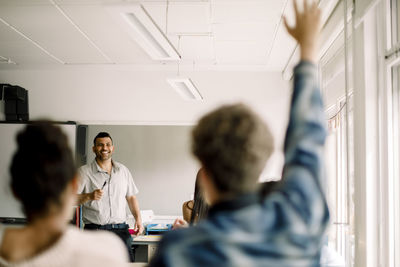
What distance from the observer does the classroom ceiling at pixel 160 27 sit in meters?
4.06

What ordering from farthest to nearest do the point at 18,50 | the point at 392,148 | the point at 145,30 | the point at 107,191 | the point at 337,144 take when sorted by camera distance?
the point at 18,50 → the point at 107,191 → the point at 337,144 → the point at 392,148 → the point at 145,30

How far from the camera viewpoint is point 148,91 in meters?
6.36

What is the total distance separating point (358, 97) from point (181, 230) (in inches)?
103

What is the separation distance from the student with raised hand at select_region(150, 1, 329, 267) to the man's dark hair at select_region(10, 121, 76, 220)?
0.27m

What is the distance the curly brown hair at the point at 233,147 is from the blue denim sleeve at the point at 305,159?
6 cm

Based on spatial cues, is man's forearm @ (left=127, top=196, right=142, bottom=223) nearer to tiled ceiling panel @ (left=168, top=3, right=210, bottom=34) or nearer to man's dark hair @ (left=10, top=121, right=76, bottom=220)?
tiled ceiling panel @ (left=168, top=3, right=210, bottom=34)

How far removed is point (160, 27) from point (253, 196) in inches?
161

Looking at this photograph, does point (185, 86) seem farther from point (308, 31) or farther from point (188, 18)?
point (308, 31)

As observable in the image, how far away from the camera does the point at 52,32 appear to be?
481cm

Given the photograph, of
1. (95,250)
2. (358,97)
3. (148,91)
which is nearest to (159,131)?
(148,91)

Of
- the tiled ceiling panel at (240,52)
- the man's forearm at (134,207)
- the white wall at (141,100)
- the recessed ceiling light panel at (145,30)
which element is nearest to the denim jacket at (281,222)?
the recessed ceiling light panel at (145,30)

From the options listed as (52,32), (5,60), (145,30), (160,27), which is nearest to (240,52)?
(160,27)

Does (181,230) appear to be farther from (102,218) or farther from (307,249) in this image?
(102,218)

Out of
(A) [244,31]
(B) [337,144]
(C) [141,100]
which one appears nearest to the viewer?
(B) [337,144]
